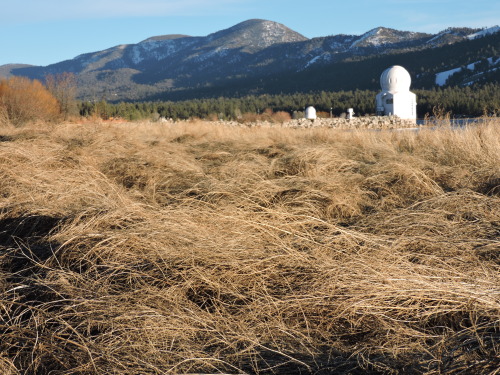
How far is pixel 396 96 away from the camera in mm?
32031

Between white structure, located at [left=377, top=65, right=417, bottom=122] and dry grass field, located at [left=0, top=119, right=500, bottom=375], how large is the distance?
29.0 m

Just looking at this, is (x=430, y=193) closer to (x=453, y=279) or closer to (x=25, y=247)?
(x=453, y=279)

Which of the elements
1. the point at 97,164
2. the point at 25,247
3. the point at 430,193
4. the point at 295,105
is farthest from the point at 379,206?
the point at 295,105

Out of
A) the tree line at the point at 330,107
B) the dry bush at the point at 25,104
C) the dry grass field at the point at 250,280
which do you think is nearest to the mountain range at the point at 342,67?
the tree line at the point at 330,107

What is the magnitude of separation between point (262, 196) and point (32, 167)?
2543mm

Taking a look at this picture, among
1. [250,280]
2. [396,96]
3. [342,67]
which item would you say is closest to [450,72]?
[342,67]

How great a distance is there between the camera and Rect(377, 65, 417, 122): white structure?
32.1 meters

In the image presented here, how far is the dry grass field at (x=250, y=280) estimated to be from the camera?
1835 millimetres

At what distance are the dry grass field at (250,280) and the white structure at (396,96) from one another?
2904 centimetres

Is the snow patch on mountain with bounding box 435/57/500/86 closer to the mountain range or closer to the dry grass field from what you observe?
the mountain range

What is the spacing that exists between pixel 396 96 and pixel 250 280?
31719 mm

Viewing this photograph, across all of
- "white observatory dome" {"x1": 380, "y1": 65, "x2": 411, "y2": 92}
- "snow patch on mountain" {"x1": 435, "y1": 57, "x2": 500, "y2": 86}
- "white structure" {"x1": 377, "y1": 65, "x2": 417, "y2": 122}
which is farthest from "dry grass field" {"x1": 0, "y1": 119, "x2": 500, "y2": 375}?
"snow patch on mountain" {"x1": 435, "y1": 57, "x2": 500, "y2": 86}

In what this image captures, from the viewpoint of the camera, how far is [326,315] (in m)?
2.16

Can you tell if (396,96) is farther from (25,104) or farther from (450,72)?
(450,72)
